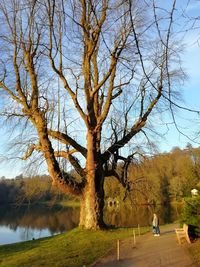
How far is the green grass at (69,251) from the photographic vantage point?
42.0 feet

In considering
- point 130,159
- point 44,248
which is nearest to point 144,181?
point 130,159

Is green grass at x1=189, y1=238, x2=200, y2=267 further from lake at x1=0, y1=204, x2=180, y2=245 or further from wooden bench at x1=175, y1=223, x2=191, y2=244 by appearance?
lake at x1=0, y1=204, x2=180, y2=245

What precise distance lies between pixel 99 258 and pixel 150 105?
9.94 m

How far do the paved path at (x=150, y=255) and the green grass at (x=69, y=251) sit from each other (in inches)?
24.2

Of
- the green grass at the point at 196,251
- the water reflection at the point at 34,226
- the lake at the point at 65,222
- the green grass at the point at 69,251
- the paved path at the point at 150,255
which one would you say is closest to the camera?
the green grass at the point at 196,251

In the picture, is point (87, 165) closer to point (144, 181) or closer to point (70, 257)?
point (144, 181)

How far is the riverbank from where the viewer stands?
12.8m

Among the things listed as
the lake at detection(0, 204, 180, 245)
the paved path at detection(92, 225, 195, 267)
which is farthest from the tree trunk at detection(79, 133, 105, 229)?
the lake at detection(0, 204, 180, 245)

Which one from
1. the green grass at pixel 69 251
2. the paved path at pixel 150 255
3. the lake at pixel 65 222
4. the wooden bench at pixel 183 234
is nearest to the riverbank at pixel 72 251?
the green grass at pixel 69 251

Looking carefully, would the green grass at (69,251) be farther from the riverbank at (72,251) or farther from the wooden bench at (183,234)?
the wooden bench at (183,234)

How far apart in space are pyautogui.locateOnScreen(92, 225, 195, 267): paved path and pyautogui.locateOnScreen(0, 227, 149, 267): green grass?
24.2 inches

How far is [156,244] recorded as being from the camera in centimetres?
1625

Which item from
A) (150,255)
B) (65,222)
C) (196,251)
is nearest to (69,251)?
(150,255)

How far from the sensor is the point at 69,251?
14.6 meters
